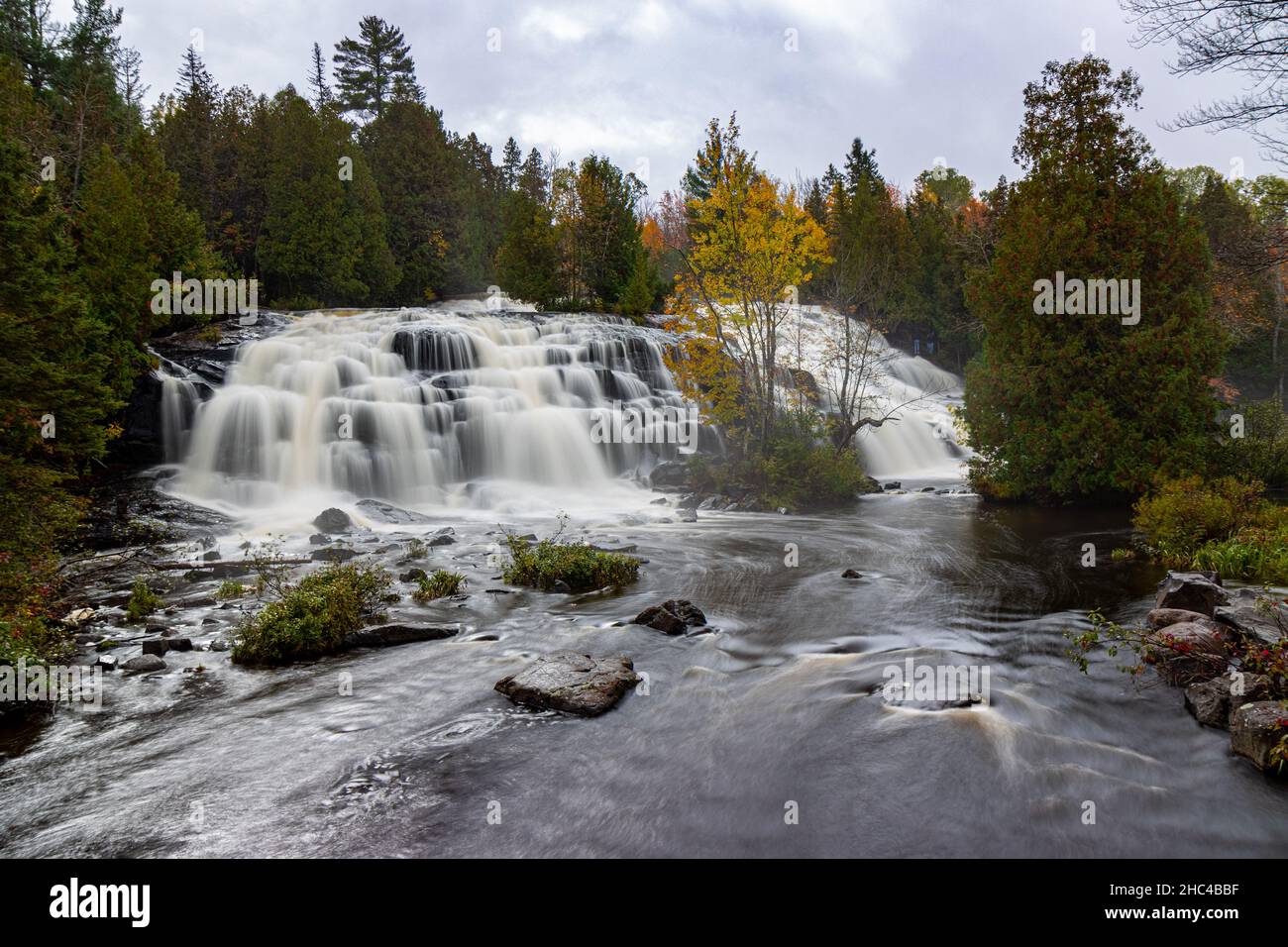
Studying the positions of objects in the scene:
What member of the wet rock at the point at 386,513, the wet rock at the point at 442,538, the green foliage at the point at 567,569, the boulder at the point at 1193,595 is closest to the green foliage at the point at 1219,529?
the boulder at the point at 1193,595

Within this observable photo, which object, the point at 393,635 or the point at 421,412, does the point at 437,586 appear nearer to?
the point at 393,635

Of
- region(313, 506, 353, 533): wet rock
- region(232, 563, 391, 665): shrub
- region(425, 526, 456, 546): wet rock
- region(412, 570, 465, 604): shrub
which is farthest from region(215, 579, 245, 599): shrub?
region(313, 506, 353, 533): wet rock

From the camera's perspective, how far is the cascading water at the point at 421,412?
1767cm

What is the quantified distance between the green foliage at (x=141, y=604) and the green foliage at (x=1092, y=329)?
15.5 meters

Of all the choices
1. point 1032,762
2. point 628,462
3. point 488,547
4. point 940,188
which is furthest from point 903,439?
point 940,188

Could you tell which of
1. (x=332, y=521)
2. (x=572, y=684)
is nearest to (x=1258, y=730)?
(x=572, y=684)

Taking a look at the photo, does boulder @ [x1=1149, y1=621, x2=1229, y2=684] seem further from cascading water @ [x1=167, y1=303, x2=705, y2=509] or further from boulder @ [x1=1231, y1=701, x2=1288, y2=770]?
cascading water @ [x1=167, y1=303, x2=705, y2=509]

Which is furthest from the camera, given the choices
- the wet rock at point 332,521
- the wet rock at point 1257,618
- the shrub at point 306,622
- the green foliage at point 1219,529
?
the wet rock at point 332,521

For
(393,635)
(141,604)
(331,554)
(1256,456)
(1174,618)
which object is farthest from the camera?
(1256,456)

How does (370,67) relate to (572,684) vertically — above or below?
above

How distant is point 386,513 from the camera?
52.5 ft

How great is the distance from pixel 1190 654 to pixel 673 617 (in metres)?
4.80

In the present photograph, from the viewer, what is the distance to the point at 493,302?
139 ft

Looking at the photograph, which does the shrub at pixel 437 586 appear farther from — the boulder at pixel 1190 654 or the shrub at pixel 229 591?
the boulder at pixel 1190 654
